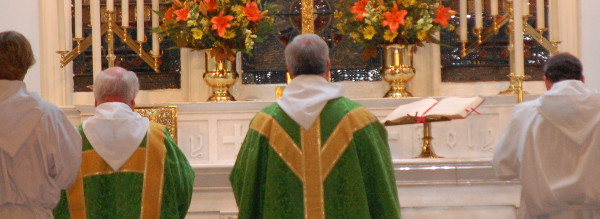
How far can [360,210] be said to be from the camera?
4438 millimetres

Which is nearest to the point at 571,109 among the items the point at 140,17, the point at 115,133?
the point at 115,133

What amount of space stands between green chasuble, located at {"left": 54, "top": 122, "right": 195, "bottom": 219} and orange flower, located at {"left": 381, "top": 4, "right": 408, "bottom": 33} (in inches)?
83.4

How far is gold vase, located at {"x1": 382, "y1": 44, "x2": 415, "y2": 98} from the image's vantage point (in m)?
6.84

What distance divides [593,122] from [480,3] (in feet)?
7.61

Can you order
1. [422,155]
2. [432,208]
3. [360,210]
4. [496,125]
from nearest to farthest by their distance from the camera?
1. [360,210]
2. [432,208]
3. [422,155]
4. [496,125]

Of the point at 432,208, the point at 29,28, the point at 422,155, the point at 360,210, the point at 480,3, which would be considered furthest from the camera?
the point at 29,28

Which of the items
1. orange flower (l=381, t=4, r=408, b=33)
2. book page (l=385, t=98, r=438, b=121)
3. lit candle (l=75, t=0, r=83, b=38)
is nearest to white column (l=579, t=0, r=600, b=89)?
orange flower (l=381, t=4, r=408, b=33)

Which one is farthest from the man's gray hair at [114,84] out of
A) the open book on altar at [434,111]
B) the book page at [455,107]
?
the book page at [455,107]

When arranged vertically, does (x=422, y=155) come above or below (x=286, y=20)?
below

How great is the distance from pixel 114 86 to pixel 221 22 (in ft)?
6.13

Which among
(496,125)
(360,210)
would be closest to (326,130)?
(360,210)

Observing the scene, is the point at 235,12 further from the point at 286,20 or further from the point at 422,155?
the point at 422,155

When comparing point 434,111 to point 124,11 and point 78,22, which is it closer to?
point 124,11

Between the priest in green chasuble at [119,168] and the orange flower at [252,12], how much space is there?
1917 millimetres
